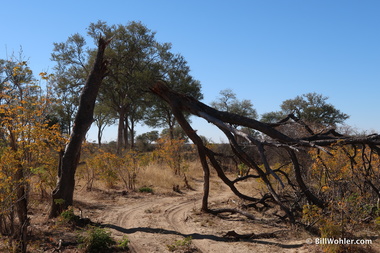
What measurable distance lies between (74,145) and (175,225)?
2.54m

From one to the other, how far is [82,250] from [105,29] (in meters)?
18.7

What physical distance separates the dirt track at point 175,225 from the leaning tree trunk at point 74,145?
852 millimetres

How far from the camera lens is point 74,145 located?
271 inches

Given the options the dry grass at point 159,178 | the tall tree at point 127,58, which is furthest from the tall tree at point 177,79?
the dry grass at point 159,178

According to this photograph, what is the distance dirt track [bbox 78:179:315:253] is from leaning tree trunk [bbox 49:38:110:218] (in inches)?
33.6

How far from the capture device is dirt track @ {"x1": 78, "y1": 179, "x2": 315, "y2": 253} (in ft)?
16.9

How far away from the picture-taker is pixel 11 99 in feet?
17.6

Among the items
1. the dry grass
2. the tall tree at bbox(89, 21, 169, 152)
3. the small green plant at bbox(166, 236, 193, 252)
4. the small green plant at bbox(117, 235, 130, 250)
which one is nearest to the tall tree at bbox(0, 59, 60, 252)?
the small green plant at bbox(117, 235, 130, 250)

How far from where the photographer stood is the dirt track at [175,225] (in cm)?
515

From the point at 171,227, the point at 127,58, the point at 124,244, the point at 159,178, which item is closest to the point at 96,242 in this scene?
→ the point at 124,244

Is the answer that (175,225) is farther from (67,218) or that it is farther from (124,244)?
(67,218)

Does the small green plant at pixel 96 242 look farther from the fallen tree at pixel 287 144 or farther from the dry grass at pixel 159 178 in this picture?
the dry grass at pixel 159 178

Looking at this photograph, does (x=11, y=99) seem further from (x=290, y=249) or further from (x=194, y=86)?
(x=194, y=86)

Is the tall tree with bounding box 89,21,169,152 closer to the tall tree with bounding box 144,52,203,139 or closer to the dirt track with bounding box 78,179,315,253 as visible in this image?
the tall tree with bounding box 144,52,203,139
